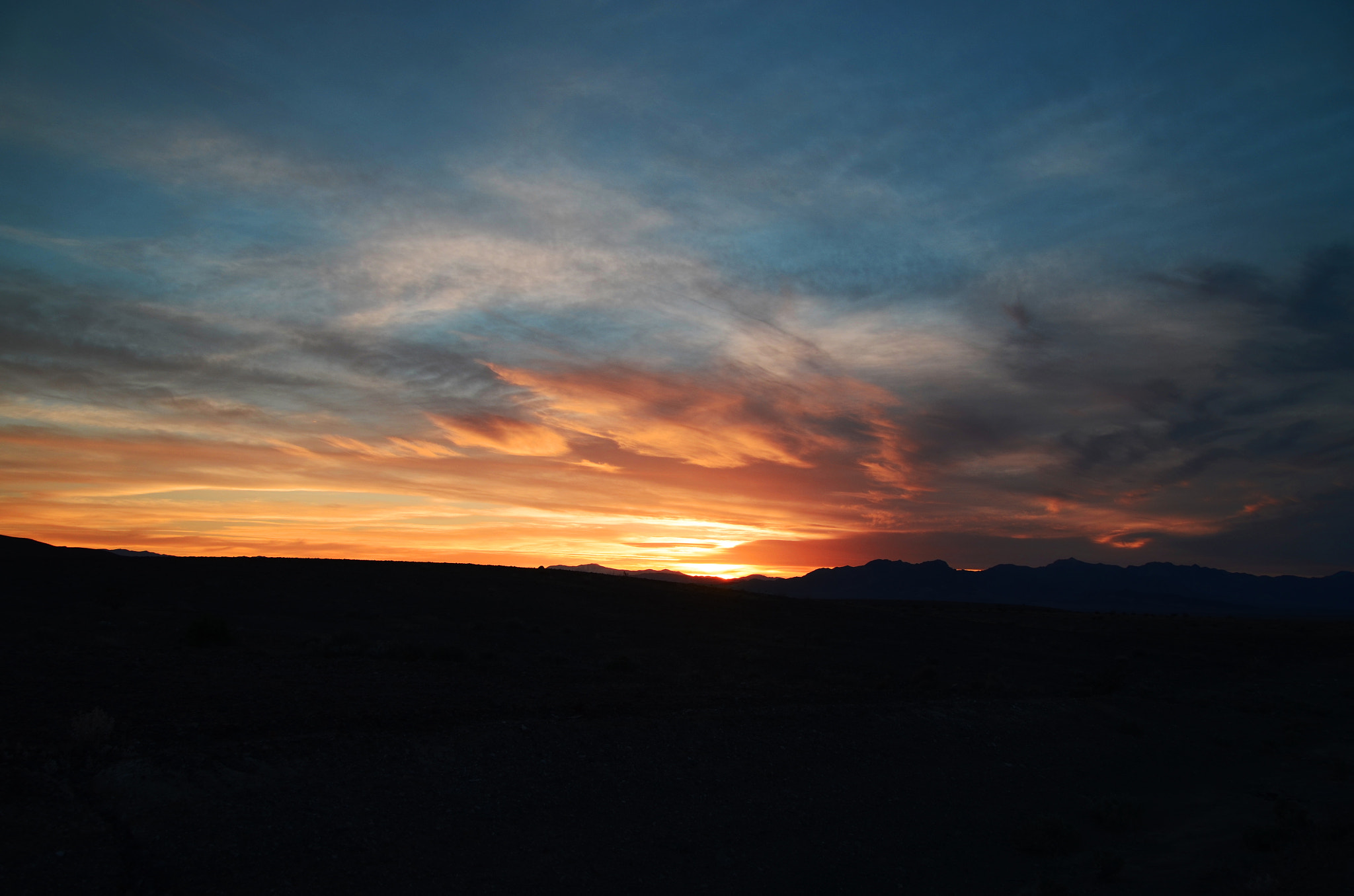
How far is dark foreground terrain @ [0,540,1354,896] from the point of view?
10664 mm

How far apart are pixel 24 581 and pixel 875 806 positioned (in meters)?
45.7

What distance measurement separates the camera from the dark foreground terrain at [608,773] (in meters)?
10.7

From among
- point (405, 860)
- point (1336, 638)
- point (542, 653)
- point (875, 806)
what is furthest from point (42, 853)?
point (1336, 638)

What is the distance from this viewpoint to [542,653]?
30156 millimetres

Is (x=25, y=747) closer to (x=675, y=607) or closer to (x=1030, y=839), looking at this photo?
(x=1030, y=839)

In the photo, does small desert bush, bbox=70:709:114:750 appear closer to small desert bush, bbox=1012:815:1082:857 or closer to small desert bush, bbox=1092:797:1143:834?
small desert bush, bbox=1012:815:1082:857

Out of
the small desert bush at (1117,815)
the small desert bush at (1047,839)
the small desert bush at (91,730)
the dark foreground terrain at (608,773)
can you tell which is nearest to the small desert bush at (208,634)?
the dark foreground terrain at (608,773)

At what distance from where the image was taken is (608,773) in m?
14.6

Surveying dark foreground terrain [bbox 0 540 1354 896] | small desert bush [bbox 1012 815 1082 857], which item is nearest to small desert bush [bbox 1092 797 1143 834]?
dark foreground terrain [bbox 0 540 1354 896]

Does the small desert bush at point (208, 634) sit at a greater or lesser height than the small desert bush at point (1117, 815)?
greater

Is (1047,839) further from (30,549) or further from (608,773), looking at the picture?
(30,549)

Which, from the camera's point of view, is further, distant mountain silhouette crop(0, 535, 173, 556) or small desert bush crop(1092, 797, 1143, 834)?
distant mountain silhouette crop(0, 535, 173, 556)

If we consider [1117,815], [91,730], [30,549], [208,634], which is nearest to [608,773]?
[91,730]

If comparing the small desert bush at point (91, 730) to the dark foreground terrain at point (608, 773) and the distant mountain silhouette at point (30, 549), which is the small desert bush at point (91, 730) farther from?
the distant mountain silhouette at point (30, 549)
